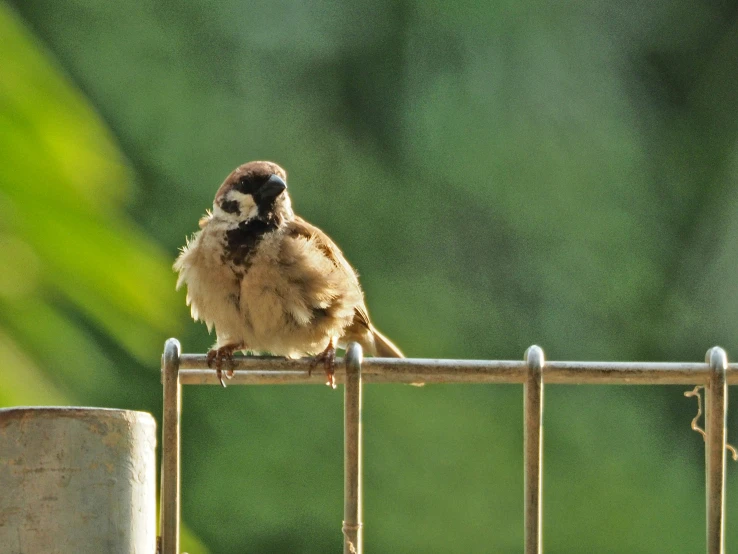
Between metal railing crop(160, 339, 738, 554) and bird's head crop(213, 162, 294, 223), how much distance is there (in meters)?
1.20

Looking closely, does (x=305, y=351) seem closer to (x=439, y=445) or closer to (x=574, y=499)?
(x=439, y=445)

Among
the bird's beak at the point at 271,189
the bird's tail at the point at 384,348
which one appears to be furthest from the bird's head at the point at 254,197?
the bird's tail at the point at 384,348

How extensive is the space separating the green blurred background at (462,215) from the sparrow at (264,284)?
67 centimetres

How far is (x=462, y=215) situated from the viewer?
3.63 meters

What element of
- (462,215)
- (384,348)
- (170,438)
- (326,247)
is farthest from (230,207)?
(462,215)

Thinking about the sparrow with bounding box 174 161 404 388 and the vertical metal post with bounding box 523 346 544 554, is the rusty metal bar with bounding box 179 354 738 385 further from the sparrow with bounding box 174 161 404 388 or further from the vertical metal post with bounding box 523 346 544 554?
the sparrow with bounding box 174 161 404 388

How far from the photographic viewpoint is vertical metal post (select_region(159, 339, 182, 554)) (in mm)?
763

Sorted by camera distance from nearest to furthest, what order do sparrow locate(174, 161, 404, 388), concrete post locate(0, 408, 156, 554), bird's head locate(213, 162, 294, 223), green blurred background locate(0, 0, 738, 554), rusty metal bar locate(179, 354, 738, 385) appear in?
1. concrete post locate(0, 408, 156, 554)
2. rusty metal bar locate(179, 354, 738, 385)
3. sparrow locate(174, 161, 404, 388)
4. bird's head locate(213, 162, 294, 223)
5. green blurred background locate(0, 0, 738, 554)

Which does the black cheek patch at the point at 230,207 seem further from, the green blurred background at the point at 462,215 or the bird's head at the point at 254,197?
the green blurred background at the point at 462,215

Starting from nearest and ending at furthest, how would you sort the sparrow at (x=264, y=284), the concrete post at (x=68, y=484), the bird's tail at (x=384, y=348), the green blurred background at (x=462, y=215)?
1. the concrete post at (x=68, y=484)
2. the sparrow at (x=264, y=284)
3. the bird's tail at (x=384, y=348)
4. the green blurred background at (x=462, y=215)

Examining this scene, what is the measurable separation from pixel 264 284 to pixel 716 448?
3.78ft

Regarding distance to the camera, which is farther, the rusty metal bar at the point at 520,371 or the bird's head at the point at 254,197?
the bird's head at the point at 254,197

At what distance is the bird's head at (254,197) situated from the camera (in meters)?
2.00

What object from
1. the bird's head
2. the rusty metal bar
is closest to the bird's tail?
the bird's head
